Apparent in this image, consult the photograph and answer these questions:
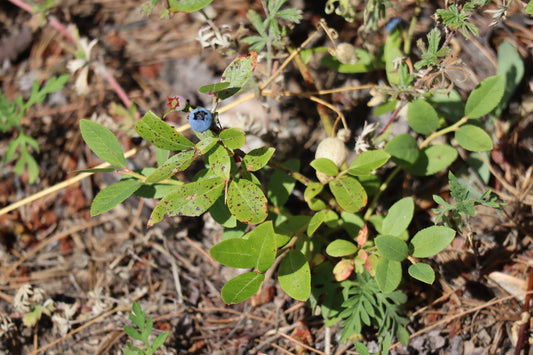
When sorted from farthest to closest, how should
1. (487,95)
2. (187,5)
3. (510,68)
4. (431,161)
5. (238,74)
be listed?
(510,68) → (431,161) → (487,95) → (187,5) → (238,74)

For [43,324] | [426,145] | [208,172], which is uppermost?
[208,172]

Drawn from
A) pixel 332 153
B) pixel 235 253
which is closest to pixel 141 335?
pixel 235 253

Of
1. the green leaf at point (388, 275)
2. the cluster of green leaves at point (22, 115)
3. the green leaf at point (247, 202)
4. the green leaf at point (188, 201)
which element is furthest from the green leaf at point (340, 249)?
the cluster of green leaves at point (22, 115)

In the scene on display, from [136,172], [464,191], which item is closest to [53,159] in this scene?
[136,172]

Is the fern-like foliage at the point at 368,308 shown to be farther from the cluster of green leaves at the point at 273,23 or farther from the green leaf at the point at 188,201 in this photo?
the cluster of green leaves at the point at 273,23

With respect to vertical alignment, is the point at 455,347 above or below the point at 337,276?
below

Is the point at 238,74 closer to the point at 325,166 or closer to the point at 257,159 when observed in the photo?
the point at 257,159

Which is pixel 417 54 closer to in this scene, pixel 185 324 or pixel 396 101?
pixel 396 101

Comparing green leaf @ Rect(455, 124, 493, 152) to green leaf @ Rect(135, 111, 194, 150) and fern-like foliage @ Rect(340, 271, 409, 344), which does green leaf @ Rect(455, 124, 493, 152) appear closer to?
fern-like foliage @ Rect(340, 271, 409, 344)
